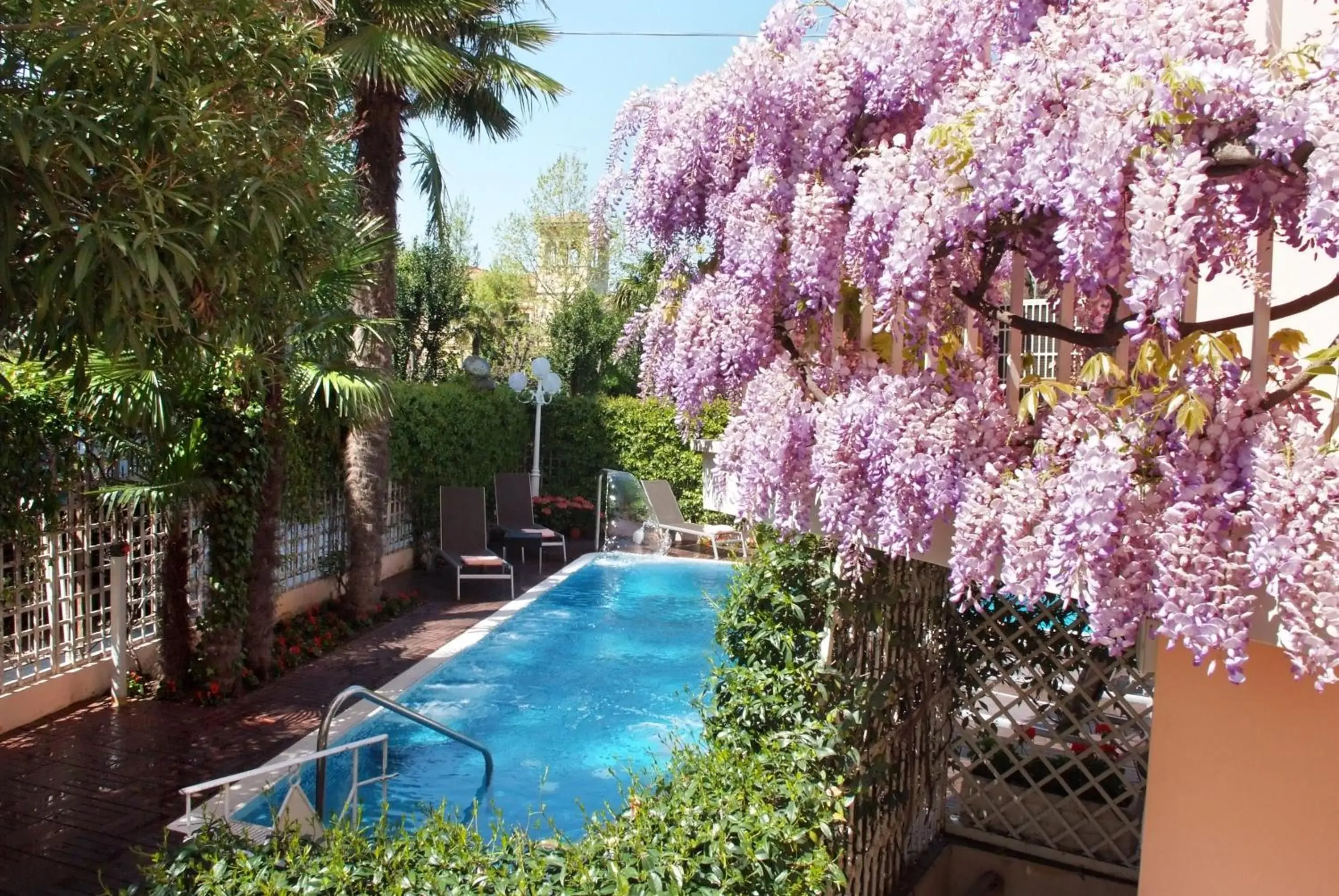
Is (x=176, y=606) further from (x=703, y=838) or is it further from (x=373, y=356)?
(x=703, y=838)

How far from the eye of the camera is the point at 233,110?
13.0ft

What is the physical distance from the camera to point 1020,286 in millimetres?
2941

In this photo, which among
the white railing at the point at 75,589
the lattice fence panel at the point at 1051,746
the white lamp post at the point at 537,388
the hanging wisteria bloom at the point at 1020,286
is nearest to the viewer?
the hanging wisteria bloom at the point at 1020,286

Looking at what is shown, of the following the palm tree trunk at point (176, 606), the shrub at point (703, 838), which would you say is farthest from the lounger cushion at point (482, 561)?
the shrub at point (703, 838)

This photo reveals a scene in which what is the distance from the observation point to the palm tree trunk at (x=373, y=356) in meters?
10.2

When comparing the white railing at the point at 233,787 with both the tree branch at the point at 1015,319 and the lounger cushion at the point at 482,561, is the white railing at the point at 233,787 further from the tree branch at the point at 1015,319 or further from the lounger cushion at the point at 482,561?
the lounger cushion at the point at 482,561

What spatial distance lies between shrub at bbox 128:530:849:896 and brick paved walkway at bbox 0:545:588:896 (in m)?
1.34

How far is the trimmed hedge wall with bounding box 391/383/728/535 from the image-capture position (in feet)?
45.8

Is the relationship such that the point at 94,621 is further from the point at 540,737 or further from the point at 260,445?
the point at 540,737

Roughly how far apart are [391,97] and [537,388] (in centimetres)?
660

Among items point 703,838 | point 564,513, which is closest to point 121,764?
point 703,838

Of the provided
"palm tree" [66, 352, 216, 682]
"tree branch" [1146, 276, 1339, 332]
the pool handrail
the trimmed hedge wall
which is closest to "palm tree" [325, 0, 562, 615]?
"palm tree" [66, 352, 216, 682]

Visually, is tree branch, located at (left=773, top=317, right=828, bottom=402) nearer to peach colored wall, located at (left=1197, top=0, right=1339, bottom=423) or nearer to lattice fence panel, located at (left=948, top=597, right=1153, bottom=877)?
peach colored wall, located at (left=1197, top=0, right=1339, bottom=423)

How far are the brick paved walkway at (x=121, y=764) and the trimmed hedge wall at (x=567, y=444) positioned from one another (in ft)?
15.9
